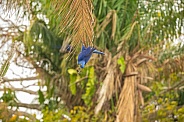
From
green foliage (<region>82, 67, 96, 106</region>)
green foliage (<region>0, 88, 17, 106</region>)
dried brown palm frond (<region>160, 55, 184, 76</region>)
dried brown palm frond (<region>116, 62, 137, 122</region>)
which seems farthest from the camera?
green foliage (<region>0, 88, 17, 106</region>)

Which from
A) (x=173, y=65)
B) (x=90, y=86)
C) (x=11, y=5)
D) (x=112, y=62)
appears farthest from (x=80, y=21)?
(x=173, y=65)

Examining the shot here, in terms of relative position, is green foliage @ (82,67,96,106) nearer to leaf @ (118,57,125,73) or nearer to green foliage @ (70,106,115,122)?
green foliage @ (70,106,115,122)

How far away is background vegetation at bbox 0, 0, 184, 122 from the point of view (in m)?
4.04

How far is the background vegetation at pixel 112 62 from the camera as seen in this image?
4.04 m

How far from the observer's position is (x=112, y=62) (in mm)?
4160

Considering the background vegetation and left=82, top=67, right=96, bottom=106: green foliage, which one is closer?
the background vegetation

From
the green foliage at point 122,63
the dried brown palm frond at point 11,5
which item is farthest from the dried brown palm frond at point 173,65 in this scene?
the dried brown palm frond at point 11,5

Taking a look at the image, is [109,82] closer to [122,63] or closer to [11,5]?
[122,63]

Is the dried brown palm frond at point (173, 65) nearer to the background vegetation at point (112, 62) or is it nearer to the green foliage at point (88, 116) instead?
the background vegetation at point (112, 62)

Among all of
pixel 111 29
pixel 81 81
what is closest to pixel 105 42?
pixel 111 29

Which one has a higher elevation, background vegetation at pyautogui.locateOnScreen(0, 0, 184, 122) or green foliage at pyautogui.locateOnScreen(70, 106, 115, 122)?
background vegetation at pyautogui.locateOnScreen(0, 0, 184, 122)

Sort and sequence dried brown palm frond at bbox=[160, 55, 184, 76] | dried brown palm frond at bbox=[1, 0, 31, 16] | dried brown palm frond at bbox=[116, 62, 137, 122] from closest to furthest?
dried brown palm frond at bbox=[1, 0, 31, 16] → dried brown palm frond at bbox=[116, 62, 137, 122] → dried brown palm frond at bbox=[160, 55, 184, 76]

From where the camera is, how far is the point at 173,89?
5.02m

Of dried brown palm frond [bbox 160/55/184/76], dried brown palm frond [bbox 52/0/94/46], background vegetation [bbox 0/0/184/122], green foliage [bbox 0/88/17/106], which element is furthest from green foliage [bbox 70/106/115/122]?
dried brown palm frond [bbox 52/0/94/46]
